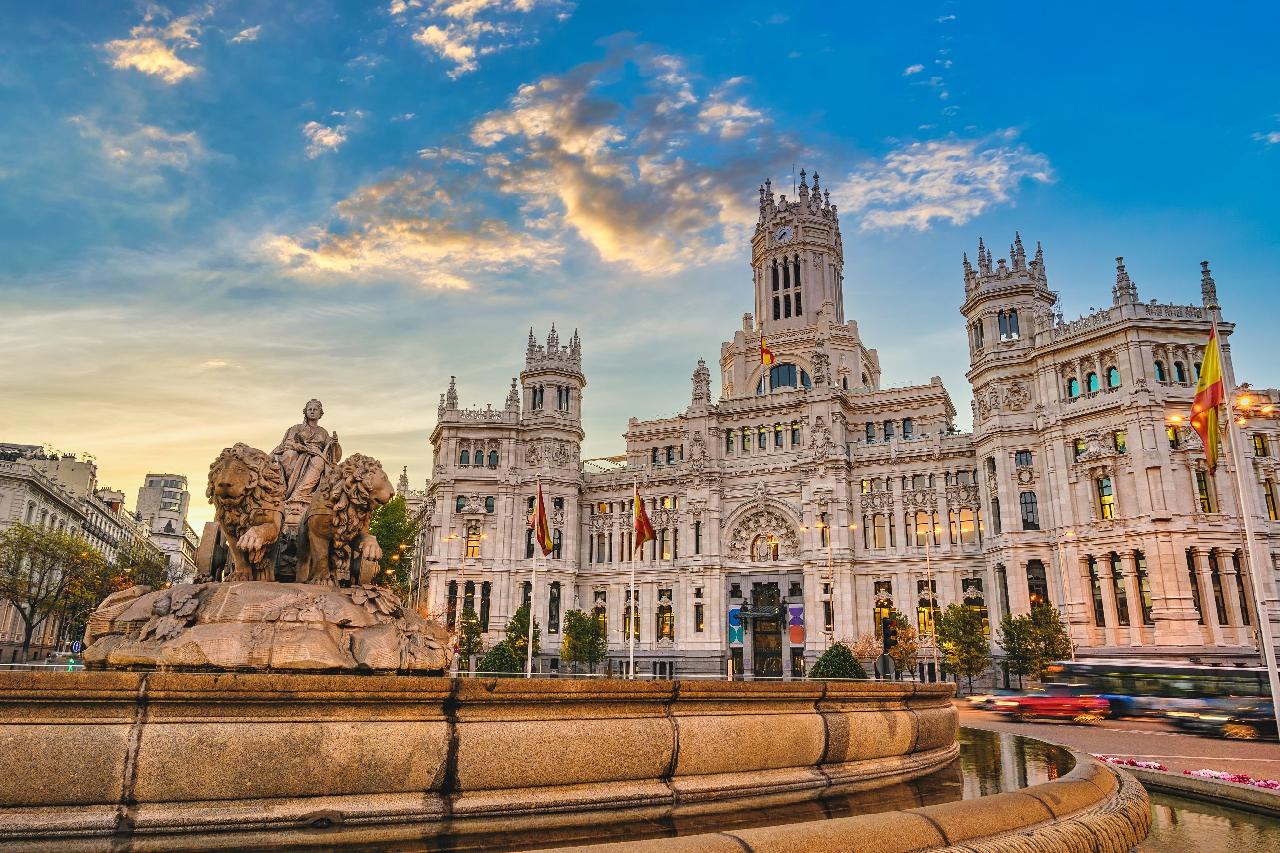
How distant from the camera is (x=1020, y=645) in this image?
164 ft

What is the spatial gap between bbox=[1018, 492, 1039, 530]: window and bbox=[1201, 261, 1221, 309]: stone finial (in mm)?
16858

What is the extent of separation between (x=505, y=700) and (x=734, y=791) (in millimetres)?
2695

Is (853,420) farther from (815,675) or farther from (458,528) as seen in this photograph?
(458,528)

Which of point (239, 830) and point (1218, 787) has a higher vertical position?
point (239, 830)

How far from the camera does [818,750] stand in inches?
354

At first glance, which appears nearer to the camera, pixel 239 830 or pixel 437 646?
pixel 239 830

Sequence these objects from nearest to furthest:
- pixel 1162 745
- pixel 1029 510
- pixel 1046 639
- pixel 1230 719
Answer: pixel 1162 745 < pixel 1230 719 < pixel 1046 639 < pixel 1029 510

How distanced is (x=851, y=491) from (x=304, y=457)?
63.3 m

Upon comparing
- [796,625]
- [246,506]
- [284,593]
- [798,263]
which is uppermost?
[798,263]

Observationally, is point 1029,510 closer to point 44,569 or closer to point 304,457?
point 304,457

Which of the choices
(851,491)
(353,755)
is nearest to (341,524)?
(353,755)

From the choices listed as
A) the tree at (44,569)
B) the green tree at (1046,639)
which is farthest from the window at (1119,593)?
the tree at (44,569)

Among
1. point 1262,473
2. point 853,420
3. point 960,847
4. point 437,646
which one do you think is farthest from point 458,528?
point 960,847

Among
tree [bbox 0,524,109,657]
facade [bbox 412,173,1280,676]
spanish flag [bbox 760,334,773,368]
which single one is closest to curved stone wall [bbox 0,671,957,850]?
facade [bbox 412,173,1280,676]
